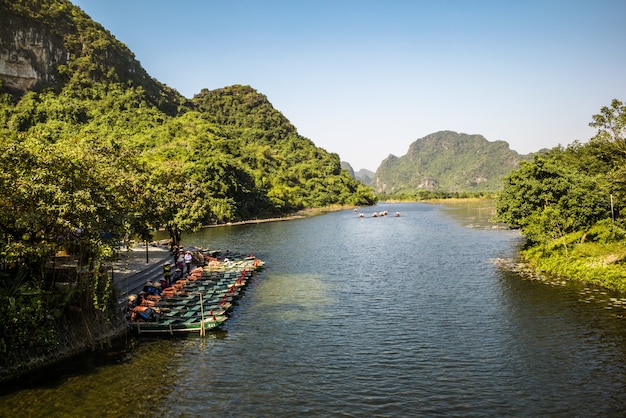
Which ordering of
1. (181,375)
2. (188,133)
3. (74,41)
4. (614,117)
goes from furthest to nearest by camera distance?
(74,41), (188,133), (614,117), (181,375)

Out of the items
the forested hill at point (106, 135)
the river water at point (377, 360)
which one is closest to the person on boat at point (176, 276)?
the forested hill at point (106, 135)

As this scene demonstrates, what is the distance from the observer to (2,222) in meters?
→ 22.2

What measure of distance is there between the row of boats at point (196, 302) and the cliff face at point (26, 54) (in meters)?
136

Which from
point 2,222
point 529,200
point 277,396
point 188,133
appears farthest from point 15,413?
point 188,133

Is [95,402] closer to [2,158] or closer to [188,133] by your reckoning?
[2,158]

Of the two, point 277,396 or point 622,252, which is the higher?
point 622,252

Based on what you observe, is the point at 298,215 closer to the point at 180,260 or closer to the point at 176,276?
the point at 180,260

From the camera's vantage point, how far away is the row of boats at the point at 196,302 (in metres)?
29.5

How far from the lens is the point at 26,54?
149000mm

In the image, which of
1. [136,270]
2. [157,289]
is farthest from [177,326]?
[136,270]

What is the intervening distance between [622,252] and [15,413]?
149 feet

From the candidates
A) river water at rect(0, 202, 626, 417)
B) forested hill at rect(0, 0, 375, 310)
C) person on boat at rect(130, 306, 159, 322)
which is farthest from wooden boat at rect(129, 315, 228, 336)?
forested hill at rect(0, 0, 375, 310)

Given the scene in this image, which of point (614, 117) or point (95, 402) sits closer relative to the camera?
point (95, 402)

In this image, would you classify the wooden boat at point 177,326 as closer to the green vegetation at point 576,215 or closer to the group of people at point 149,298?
the group of people at point 149,298
